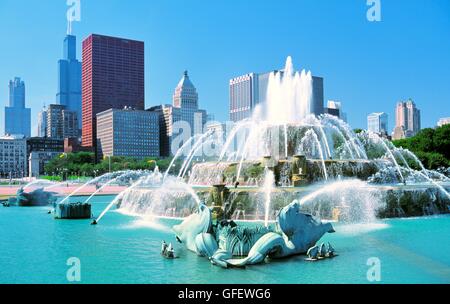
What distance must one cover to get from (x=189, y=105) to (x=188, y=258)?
145 metres

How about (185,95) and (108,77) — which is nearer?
(185,95)

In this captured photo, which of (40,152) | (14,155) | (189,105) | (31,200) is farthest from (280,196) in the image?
(40,152)

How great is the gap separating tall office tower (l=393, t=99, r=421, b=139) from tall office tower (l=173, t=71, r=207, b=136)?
206 ft

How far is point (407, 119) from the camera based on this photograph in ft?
374

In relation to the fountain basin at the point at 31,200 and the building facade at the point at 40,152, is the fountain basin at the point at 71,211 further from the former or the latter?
the building facade at the point at 40,152

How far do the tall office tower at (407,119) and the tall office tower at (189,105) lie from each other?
206ft

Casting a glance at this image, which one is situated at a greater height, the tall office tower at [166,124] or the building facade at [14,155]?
the tall office tower at [166,124]

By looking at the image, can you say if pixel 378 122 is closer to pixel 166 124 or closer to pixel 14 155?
pixel 166 124

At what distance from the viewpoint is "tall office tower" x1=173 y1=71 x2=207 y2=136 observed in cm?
15575

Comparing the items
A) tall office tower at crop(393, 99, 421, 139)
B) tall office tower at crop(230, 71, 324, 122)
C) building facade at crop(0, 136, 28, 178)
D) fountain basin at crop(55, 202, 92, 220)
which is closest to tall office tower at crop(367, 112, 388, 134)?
tall office tower at crop(393, 99, 421, 139)

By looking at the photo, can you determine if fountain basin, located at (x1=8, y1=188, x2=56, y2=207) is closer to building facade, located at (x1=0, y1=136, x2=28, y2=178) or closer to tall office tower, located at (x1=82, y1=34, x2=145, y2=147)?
tall office tower, located at (x1=82, y1=34, x2=145, y2=147)

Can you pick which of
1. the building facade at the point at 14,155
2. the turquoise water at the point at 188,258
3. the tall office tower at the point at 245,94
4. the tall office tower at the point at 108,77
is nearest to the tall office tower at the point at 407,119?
the tall office tower at the point at 245,94

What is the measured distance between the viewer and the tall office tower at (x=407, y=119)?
111000mm
